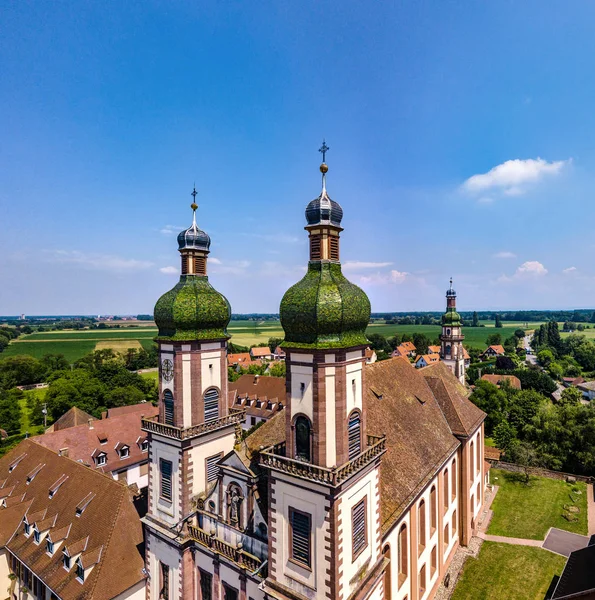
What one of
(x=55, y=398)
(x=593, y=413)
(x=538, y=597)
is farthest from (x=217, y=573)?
(x=55, y=398)

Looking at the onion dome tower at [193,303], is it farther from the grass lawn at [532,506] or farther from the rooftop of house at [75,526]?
the grass lawn at [532,506]

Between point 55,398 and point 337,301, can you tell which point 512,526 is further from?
point 55,398

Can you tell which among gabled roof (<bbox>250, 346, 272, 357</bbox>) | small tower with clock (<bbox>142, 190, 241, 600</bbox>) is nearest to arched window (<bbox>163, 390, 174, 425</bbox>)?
small tower with clock (<bbox>142, 190, 241, 600</bbox>)

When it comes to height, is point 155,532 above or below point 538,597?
above

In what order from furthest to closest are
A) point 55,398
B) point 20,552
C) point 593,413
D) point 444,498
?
1. point 55,398
2. point 593,413
3. point 444,498
4. point 20,552

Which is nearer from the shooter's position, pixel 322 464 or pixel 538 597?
pixel 322 464

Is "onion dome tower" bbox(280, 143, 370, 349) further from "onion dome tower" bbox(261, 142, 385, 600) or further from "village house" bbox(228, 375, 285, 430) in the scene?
"village house" bbox(228, 375, 285, 430)

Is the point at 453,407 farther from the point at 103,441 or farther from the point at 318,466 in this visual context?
the point at 103,441


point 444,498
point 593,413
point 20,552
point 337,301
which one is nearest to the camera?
point 337,301
